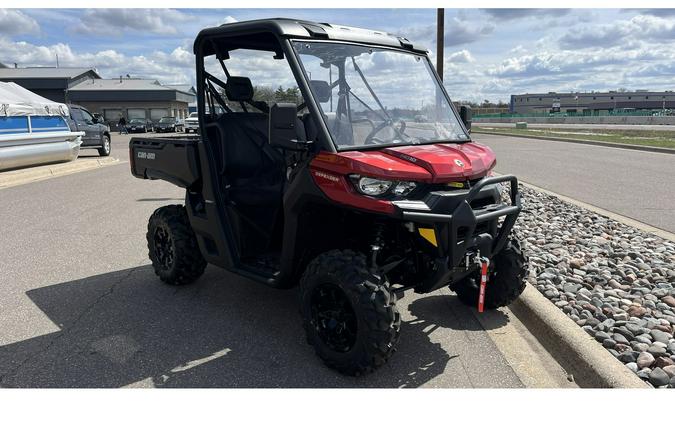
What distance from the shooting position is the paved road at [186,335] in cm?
344

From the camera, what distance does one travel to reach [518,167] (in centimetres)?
1545

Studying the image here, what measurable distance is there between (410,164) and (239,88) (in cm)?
212

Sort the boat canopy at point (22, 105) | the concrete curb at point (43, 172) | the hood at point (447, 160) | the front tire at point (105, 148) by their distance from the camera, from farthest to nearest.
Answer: the front tire at point (105, 148), the boat canopy at point (22, 105), the concrete curb at point (43, 172), the hood at point (447, 160)

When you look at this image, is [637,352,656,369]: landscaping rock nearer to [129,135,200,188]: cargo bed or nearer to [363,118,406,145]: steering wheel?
[363,118,406,145]: steering wheel

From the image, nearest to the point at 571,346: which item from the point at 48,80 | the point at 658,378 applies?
the point at 658,378

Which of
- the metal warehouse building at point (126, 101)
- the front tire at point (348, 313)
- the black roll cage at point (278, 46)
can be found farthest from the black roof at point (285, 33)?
the metal warehouse building at point (126, 101)

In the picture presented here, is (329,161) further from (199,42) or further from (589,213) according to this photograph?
(589,213)

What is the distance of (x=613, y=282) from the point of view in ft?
15.8

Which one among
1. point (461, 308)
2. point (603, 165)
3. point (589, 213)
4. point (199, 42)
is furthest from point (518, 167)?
point (199, 42)

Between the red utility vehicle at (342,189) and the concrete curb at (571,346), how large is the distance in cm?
27

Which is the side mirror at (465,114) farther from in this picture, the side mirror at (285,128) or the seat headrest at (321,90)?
the side mirror at (285,128)

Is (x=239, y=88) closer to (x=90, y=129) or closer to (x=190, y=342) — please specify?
(x=190, y=342)

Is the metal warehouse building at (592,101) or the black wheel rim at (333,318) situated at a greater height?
the metal warehouse building at (592,101)

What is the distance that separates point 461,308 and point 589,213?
4.45 m
